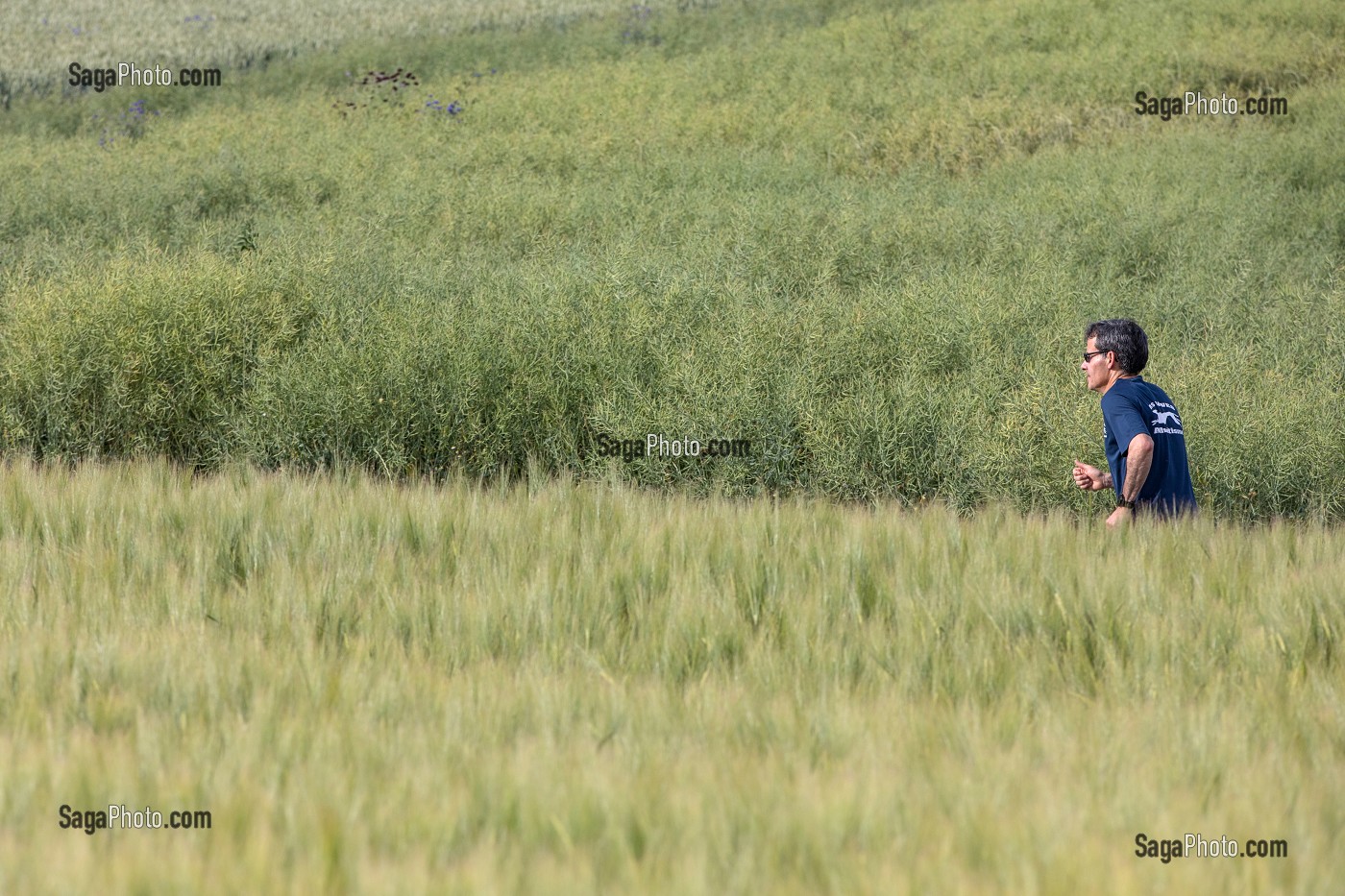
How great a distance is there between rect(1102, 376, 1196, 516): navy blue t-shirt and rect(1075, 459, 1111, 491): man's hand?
0.04 metres

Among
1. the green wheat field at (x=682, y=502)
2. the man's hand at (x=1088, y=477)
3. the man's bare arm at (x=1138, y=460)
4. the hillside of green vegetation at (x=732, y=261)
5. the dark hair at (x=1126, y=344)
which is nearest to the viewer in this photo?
the green wheat field at (x=682, y=502)

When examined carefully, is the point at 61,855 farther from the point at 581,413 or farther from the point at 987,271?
the point at 987,271

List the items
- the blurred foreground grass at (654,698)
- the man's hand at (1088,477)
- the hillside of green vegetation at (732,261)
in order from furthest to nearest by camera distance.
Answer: the hillside of green vegetation at (732,261) → the man's hand at (1088,477) → the blurred foreground grass at (654,698)

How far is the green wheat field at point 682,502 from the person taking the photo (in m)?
2.16

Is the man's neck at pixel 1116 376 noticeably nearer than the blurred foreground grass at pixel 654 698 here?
No

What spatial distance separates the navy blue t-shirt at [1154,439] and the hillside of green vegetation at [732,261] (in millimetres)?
879

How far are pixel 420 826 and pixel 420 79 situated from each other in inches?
751

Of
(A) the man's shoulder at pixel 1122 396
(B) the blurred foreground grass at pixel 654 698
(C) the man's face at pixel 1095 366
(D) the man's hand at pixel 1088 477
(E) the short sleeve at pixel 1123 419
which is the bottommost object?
(B) the blurred foreground grass at pixel 654 698

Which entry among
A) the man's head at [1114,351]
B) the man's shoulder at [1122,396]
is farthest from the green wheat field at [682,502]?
the man's head at [1114,351]

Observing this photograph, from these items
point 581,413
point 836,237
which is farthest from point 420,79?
point 581,413

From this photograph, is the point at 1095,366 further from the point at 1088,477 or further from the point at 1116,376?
the point at 1088,477

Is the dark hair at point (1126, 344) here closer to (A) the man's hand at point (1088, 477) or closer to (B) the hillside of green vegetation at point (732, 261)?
(A) the man's hand at point (1088, 477)

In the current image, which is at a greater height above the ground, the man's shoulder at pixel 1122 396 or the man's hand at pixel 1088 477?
the man's shoulder at pixel 1122 396

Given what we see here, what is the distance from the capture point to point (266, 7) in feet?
101
